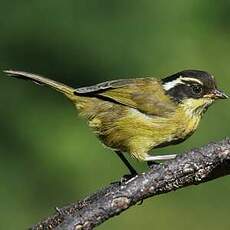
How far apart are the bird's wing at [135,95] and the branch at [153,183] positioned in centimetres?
179

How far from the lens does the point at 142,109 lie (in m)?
5.42

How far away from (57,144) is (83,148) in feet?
0.87

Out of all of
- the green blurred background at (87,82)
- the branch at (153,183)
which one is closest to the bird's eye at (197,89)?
the branch at (153,183)

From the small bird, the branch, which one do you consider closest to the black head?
the small bird

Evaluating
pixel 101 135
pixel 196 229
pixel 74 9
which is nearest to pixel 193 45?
pixel 74 9

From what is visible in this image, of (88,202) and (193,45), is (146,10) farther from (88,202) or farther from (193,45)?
(88,202)

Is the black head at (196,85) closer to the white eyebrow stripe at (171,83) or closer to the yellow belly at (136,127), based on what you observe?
the white eyebrow stripe at (171,83)

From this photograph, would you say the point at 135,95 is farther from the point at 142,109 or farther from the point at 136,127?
the point at 136,127

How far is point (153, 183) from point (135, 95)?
208cm

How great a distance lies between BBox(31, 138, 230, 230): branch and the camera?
3.22 m

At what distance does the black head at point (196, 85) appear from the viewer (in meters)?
Answer: 5.15

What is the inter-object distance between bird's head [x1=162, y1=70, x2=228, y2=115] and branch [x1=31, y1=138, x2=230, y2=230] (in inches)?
61.5

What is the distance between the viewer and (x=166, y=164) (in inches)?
137

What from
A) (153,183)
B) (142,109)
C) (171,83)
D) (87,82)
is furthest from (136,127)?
(87,82)
